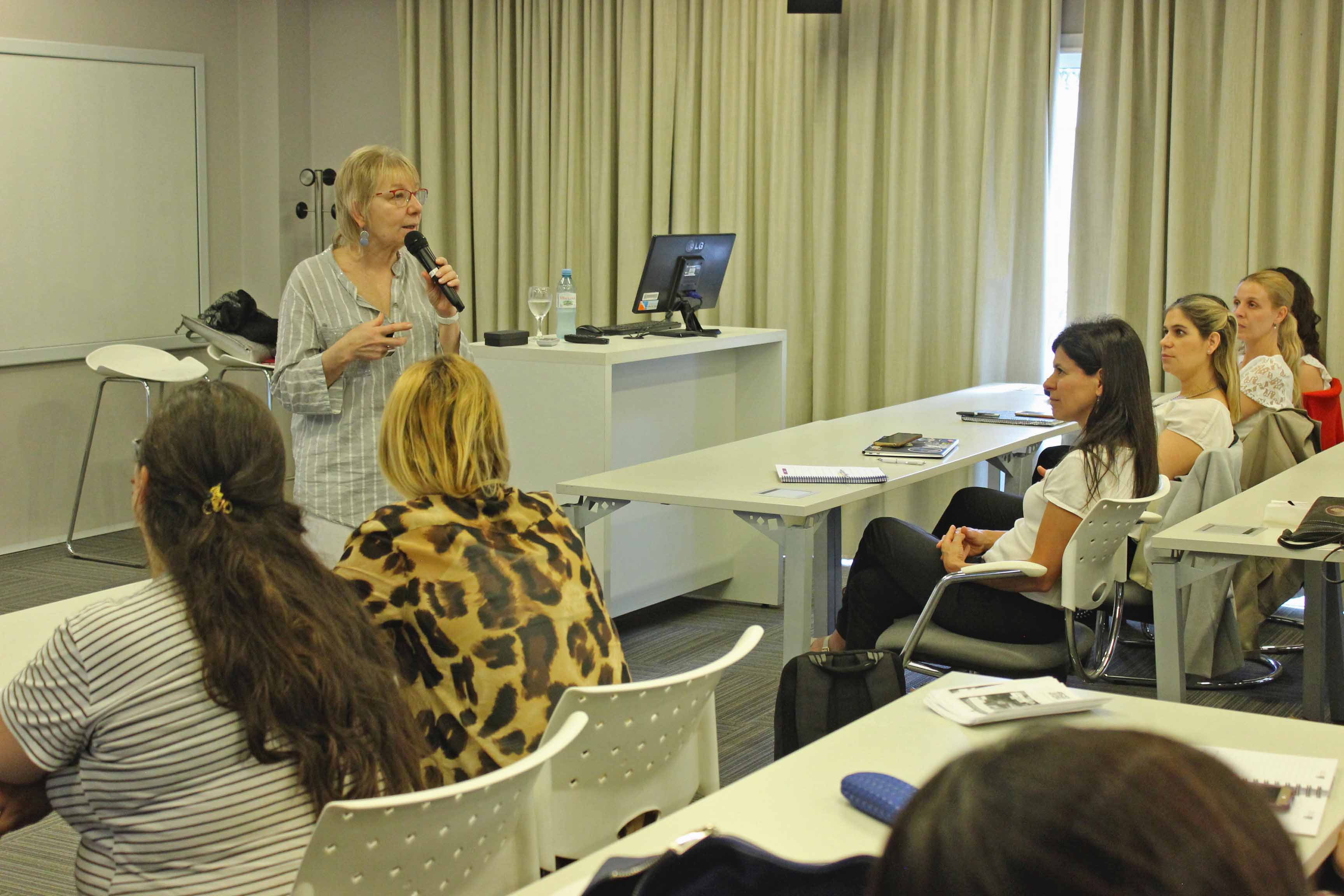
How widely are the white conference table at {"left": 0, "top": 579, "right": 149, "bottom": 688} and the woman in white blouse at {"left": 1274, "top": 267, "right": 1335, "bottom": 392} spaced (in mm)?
3876

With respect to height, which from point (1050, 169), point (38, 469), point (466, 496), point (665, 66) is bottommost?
point (38, 469)

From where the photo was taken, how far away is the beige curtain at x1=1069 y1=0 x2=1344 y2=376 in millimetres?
4867

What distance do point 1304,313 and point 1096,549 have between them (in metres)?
2.13

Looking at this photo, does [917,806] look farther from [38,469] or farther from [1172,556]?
[38,469]

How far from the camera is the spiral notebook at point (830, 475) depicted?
338 centimetres

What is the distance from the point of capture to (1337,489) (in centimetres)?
343

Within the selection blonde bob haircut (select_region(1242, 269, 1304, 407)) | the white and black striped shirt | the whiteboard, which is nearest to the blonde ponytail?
blonde bob haircut (select_region(1242, 269, 1304, 407))

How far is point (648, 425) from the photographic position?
459 centimetres

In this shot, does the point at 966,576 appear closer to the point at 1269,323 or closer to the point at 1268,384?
the point at 1268,384

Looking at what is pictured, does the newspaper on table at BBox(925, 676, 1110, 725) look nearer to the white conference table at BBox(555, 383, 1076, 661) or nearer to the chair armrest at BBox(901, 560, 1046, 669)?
the chair armrest at BBox(901, 560, 1046, 669)

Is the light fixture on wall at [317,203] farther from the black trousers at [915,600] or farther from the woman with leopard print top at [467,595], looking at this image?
the woman with leopard print top at [467,595]

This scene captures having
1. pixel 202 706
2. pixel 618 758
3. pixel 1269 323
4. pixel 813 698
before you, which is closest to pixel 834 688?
pixel 813 698

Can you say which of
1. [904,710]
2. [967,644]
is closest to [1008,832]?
[904,710]

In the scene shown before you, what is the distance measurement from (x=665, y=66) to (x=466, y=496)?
4.47 metres
